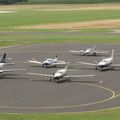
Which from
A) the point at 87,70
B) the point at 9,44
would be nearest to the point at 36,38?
the point at 9,44

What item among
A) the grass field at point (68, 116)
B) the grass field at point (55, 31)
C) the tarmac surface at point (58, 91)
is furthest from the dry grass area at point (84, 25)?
the grass field at point (68, 116)

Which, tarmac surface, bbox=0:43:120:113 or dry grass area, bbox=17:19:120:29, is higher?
tarmac surface, bbox=0:43:120:113

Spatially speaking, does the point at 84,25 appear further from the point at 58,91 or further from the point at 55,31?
the point at 58,91

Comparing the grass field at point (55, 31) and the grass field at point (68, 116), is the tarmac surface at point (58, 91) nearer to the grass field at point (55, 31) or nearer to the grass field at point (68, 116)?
the grass field at point (68, 116)

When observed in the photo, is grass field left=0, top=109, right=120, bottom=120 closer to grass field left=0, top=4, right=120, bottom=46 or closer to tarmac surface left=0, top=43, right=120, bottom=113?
tarmac surface left=0, top=43, right=120, bottom=113

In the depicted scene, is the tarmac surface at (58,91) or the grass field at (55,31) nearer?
the tarmac surface at (58,91)

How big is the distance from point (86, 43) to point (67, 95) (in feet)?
209

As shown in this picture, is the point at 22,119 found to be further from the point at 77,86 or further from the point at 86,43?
the point at 86,43

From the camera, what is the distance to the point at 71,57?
356 ft

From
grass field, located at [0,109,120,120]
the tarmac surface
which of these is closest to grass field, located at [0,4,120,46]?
the tarmac surface

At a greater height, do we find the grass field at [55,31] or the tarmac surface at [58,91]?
the tarmac surface at [58,91]

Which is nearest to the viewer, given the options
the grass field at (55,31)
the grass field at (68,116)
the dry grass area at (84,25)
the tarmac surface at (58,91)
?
the grass field at (68,116)

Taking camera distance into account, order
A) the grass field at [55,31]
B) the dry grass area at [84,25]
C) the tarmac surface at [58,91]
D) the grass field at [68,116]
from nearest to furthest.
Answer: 1. the grass field at [68,116]
2. the tarmac surface at [58,91]
3. the grass field at [55,31]
4. the dry grass area at [84,25]

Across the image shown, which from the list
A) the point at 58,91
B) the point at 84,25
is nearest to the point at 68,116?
the point at 58,91
